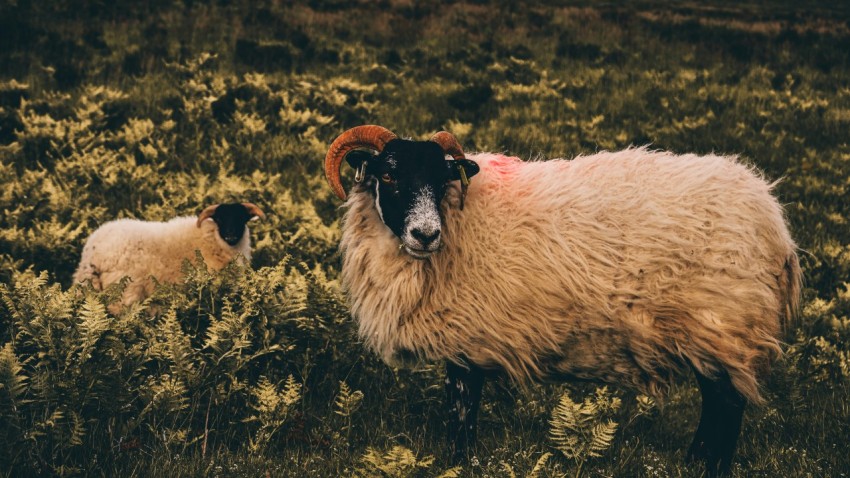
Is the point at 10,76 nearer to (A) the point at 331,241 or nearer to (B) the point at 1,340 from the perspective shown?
(A) the point at 331,241

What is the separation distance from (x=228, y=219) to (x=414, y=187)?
2723mm

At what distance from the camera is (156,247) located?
605 centimetres

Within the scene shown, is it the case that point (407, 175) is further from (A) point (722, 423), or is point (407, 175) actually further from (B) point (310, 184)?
(B) point (310, 184)

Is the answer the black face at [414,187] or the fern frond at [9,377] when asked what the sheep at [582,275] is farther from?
the fern frond at [9,377]

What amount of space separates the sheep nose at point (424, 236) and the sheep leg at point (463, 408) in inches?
30.5

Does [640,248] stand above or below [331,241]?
above

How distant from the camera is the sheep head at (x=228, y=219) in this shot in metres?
6.11

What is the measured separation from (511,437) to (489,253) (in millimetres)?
1071

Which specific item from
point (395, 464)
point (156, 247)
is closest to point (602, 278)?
point (395, 464)

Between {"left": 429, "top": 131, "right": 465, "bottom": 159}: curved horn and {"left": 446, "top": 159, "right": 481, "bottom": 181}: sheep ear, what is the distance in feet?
0.35

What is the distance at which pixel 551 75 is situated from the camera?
44.0 ft

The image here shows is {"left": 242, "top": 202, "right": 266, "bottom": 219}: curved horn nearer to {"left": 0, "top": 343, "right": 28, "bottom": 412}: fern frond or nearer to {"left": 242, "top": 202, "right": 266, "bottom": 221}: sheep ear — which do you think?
{"left": 242, "top": 202, "right": 266, "bottom": 221}: sheep ear

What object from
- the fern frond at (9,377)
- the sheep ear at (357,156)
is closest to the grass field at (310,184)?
the fern frond at (9,377)

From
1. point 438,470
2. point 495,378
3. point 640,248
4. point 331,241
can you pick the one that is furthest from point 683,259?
point 331,241
